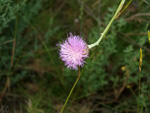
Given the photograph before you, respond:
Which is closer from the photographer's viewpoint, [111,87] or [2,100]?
[2,100]


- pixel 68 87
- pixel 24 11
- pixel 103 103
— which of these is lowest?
pixel 103 103

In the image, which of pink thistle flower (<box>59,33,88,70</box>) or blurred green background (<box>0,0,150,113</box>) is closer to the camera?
pink thistle flower (<box>59,33,88,70</box>)

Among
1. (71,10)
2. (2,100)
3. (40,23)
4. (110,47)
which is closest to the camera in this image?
(110,47)

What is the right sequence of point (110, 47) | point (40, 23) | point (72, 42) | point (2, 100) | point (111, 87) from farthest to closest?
point (40, 23) < point (111, 87) < point (2, 100) < point (110, 47) < point (72, 42)

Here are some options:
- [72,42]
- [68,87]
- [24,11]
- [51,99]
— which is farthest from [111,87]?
[24,11]

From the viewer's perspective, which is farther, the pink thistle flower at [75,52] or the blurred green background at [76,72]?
the blurred green background at [76,72]

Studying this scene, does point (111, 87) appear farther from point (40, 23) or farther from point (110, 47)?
point (40, 23)

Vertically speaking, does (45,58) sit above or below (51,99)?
above

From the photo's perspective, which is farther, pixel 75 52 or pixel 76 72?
pixel 76 72
